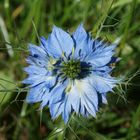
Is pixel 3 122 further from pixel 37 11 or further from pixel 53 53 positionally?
pixel 53 53

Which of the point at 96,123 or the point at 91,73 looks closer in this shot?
the point at 91,73

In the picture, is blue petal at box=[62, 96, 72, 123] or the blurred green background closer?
blue petal at box=[62, 96, 72, 123]

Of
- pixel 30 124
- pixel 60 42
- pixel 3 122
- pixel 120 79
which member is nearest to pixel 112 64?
pixel 120 79

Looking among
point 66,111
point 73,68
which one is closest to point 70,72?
point 73,68

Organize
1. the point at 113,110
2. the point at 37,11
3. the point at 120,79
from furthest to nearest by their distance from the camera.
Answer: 1. the point at 113,110
2. the point at 37,11
3. the point at 120,79

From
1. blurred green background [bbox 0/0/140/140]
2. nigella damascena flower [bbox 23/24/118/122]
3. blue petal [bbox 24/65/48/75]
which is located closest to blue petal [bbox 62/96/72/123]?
nigella damascena flower [bbox 23/24/118/122]

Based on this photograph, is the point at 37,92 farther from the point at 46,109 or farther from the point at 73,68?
the point at 46,109

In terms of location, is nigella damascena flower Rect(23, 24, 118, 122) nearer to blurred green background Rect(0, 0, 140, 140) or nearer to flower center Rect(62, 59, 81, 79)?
flower center Rect(62, 59, 81, 79)
